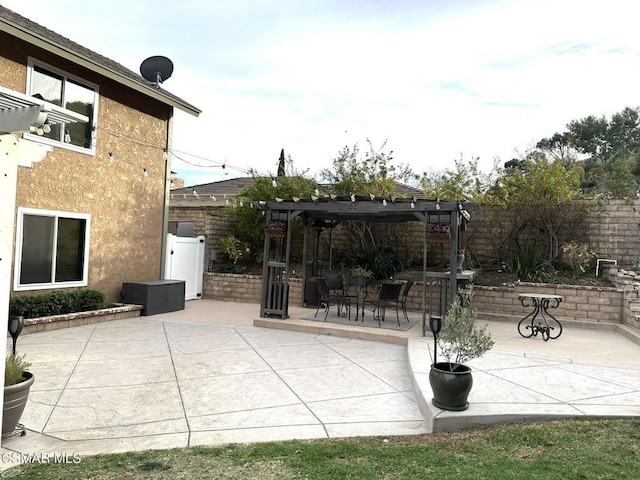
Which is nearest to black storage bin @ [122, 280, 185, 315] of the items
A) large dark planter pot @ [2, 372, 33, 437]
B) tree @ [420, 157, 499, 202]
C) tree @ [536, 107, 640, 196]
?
large dark planter pot @ [2, 372, 33, 437]

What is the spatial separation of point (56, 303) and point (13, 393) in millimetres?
5278

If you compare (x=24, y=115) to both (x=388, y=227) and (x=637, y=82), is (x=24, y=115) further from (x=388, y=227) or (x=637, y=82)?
(x=637, y=82)

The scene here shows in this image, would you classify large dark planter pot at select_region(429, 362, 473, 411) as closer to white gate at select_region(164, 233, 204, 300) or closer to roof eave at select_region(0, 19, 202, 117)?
roof eave at select_region(0, 19, 202, 117)

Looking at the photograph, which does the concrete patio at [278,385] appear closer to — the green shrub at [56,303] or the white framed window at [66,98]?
the green shrub at [56,303]

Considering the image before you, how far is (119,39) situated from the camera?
36.7 feet

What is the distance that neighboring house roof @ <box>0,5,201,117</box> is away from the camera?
722 cm

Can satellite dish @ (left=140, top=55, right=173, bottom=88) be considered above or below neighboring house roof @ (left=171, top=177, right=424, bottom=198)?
above

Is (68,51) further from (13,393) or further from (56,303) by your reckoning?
(13,393)

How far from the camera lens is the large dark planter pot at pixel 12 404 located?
3332mm

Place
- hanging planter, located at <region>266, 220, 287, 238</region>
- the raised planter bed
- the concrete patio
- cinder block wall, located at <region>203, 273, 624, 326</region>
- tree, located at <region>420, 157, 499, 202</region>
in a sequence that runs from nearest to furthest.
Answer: the concrete patio, the raised planter bed, hanging planter, located at <region>266, 220, 287, 238</region>, cinder block wall, located at <region>203, 273, 624, 326</region>, tree, located at <region>420, 157, 499, 202</region>

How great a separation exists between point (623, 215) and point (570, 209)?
44.7 inches

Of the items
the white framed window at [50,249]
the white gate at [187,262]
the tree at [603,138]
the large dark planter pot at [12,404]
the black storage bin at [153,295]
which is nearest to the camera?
the large dark planter pot at [12,404]

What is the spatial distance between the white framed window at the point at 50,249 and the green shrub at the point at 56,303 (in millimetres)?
276

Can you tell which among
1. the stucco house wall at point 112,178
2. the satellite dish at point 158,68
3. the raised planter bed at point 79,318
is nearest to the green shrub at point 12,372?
the raised planter bed at point 79,318
